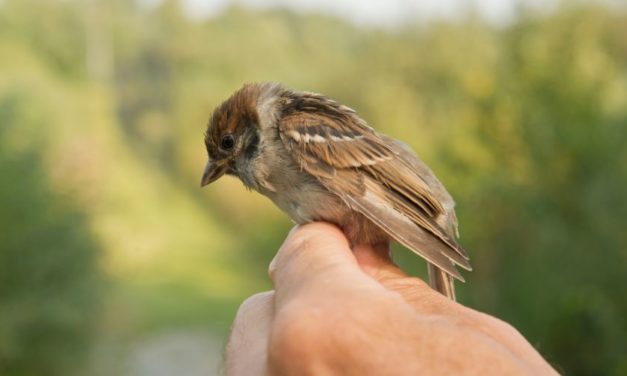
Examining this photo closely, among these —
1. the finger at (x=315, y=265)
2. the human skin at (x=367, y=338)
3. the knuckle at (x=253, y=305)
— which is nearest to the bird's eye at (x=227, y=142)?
the finger at (x=315, y=265)

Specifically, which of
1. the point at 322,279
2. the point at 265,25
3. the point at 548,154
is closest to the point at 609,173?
the point at 548,154

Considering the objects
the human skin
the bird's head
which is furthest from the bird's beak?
the human skin

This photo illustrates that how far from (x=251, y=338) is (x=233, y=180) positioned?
58.6 feet

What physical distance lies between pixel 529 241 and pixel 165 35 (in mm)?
18410

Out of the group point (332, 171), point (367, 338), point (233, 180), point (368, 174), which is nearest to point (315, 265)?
point (367, 338)

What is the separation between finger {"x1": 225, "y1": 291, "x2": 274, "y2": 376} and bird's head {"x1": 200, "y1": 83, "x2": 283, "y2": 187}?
3.35ft

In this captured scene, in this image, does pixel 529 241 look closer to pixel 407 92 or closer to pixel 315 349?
pixel 315 349

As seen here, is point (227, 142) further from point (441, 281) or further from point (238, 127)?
point (441, 281)

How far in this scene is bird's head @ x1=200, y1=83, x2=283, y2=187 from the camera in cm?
360

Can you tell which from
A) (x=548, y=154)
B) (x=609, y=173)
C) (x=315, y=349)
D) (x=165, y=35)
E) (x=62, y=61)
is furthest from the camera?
(x=165, y=35)

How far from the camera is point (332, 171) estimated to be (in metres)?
3.34

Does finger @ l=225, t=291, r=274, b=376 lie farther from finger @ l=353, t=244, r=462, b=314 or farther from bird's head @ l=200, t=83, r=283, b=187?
bird's head @ l=200, t=83, r=283, b=187

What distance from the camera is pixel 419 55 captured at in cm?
2408

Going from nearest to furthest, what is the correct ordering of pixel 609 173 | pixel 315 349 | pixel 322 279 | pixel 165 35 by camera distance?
1. pixel 315 349
2. pixel 322 279
3. pixel 609 173
4. pixel 165 35
